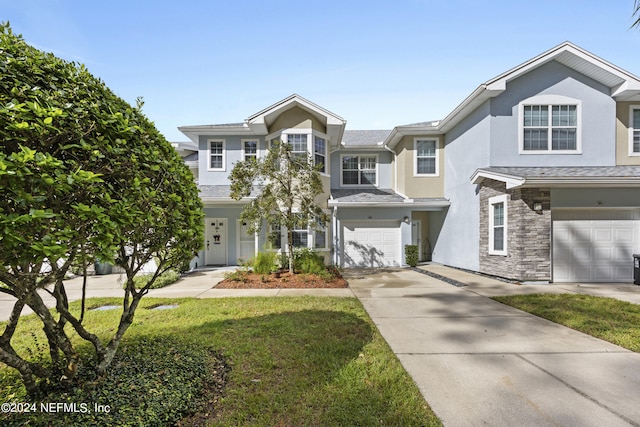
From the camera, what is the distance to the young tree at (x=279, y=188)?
9891 mm

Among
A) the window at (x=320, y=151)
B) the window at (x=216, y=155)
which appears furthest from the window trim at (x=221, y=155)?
the window at (x=320, y=151)

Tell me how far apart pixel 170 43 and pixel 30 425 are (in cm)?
903

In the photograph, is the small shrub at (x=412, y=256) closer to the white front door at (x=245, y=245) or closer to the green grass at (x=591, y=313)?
the green grass at (x=591, y=313)

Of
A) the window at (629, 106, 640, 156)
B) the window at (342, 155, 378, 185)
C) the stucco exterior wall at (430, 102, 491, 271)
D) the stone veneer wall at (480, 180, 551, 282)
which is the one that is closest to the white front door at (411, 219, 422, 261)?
the stucco exterior wall at (430, 102, 491, 271)

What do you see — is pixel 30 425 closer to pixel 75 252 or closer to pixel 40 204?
pixel 75 252

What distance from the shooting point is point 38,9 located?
6.30 metres

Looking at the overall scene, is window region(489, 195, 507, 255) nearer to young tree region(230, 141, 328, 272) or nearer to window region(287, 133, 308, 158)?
young tree region(230, 141, 328, 272)

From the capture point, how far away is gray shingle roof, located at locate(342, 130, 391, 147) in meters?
15.7

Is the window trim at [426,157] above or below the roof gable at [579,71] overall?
below

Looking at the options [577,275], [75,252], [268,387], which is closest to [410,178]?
[577,275]

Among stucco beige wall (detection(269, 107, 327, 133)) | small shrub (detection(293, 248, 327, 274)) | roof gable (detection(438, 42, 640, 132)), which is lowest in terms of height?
small shrub (detection(293, 248, 327, 274))

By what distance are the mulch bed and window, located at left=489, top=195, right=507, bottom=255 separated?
5.57 m

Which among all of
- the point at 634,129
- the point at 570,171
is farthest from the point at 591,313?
the point at 634,129

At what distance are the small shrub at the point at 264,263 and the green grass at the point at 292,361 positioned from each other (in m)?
3.75
